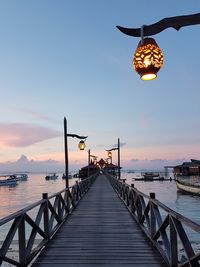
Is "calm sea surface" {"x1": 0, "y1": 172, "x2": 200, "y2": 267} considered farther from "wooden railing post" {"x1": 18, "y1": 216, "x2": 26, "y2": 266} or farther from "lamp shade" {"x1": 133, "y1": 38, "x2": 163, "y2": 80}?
"lamp shade" {"x1": 133, "y1": 38, "x2": 163, "y2": 80}

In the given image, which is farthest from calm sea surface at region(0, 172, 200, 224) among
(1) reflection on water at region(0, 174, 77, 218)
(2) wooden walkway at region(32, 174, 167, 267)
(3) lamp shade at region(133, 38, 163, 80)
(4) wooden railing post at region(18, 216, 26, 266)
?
(3) lamp shade at region(133, 38, 163, 80)

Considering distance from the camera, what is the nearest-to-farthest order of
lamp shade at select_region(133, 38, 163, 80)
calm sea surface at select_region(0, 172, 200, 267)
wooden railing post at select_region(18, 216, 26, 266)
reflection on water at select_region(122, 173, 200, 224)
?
1. lamp shade at select_region(133, 38, 163, 80)
2. wooden railing post at select_region(18, 216, 26, 266)
3. calm sea surface at select_region(0, 172, 200, 267)
4. reflection on water at select_region(122, 173, 200, 224)

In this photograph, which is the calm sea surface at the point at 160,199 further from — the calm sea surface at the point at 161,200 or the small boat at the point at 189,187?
the small boat at the point at 189,187

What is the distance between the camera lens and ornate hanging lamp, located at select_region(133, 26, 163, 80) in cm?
455

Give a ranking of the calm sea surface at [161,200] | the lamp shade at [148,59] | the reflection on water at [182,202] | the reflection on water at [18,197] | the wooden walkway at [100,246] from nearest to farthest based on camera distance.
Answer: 1. the lamp shade at [148,59]
2. the wooden walkway at [100,246]
3. the calm sea surface at [161,200]
4. the reflection on water at [182,202]
5. the reflection on water at [18,197]

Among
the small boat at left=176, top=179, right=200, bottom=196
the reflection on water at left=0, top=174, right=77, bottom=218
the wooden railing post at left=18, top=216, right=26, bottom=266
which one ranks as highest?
the wooden railing post at left=18, top=216, right=26, bottom=266

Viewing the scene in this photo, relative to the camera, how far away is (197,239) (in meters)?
20.5

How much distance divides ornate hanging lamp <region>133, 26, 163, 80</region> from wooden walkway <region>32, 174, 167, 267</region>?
12.3 feet

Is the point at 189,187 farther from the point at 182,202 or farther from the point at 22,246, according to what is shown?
the point at 22,246

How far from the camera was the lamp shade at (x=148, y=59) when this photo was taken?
4547 millimetres

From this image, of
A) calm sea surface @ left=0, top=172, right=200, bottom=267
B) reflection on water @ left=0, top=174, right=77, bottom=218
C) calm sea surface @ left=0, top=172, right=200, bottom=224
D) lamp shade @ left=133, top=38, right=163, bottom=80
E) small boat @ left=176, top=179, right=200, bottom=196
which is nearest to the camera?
lamp shade @ left=133, top=38, right=163, bottom=80

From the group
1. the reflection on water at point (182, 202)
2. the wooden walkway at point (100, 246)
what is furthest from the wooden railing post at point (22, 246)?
the reflection on water at point (182, 202)

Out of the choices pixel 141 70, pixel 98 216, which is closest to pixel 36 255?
pixel 141 70

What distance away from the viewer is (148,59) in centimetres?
454
